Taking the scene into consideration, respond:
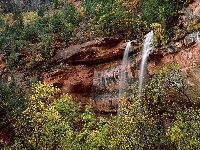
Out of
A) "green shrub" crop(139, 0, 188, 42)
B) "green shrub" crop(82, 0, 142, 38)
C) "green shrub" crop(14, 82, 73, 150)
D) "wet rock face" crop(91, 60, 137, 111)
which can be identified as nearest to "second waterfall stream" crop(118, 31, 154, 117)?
"wet rock face" crop(91, 60, 137, 111)

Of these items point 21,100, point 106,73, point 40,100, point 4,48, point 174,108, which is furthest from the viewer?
point 4,48

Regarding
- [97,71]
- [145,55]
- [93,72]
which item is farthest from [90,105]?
[145,55]

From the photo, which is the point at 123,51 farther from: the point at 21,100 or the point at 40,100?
the point at 40,100

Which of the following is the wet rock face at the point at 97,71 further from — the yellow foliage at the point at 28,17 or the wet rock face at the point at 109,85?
the yellow foliage at the point at 28,17

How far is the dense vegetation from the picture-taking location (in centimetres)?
2755

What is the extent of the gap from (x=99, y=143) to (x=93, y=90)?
11157 millimetres

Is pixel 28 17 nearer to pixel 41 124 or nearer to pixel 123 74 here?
pixel 123 74

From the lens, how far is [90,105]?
4309cm

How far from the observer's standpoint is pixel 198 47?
119ft

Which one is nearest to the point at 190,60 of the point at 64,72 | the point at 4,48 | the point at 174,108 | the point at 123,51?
the point at 174,108

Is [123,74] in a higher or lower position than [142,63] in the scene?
lower

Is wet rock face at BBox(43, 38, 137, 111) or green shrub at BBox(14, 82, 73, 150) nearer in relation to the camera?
green shrub at BBox(14, 82, 73, 150)

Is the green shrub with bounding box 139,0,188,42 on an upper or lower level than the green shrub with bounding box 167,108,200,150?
upper

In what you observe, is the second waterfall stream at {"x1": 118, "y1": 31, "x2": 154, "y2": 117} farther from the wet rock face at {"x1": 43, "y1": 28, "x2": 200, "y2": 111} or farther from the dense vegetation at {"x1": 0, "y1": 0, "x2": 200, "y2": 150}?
the dense vegetation at {"x1": 0, "y1": 0, "x2": 200, "y2": 150}
